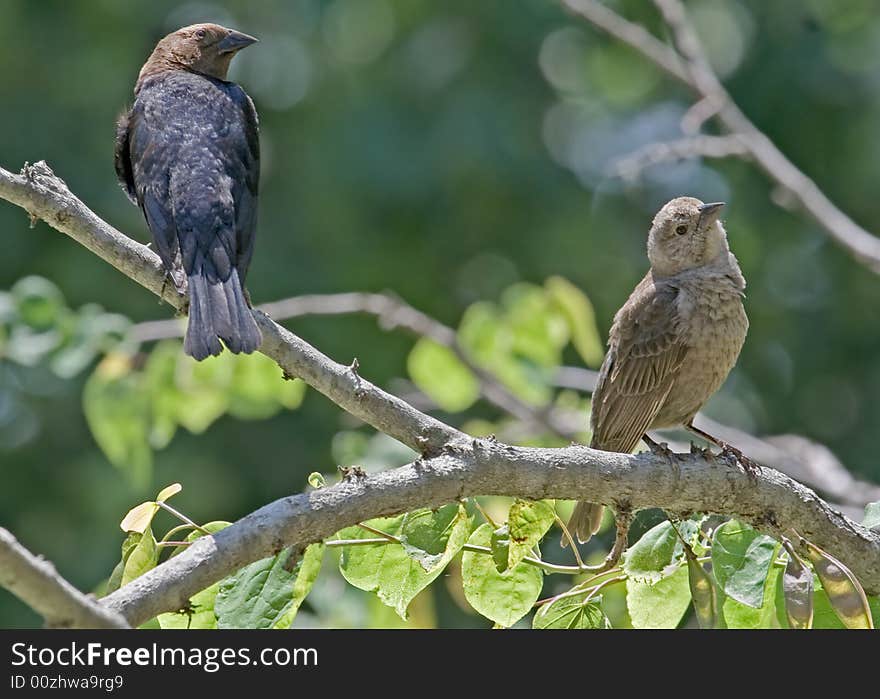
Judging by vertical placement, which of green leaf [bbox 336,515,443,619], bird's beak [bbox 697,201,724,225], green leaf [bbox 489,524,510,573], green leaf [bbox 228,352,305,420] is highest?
bird's beak [bbox 697,201,724,225]

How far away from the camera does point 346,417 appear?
28.7 feet

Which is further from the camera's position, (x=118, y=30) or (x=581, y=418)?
(x=118, y=30)

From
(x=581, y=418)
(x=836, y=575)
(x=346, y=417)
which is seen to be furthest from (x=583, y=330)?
(x=346, y=417)

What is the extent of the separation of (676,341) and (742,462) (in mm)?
977

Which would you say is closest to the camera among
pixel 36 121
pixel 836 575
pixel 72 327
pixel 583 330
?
pixel 836 575

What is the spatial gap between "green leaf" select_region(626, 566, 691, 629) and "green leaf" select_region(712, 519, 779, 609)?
25 cm

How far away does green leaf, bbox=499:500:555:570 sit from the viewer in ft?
9.26

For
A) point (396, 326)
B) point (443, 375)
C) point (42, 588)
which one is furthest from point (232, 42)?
point (42, 588)

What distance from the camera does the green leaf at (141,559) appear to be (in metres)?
2.73

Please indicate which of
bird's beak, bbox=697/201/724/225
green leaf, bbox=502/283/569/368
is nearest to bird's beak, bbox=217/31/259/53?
green leaf, bbox=502/283/569/368

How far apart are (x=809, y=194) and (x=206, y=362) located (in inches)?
88.0

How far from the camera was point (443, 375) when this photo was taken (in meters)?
4.81

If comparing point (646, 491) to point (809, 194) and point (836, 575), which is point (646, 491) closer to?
point (836, 575)

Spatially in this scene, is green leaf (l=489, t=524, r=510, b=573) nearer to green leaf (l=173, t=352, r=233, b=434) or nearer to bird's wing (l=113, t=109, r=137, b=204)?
green leaf (l=173, t=352, r=233, b=434)
